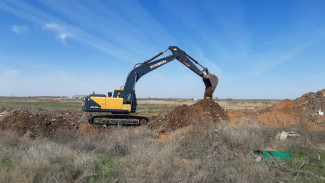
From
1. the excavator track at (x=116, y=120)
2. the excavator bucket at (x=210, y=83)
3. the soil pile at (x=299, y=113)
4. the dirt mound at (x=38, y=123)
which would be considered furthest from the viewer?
the excavator bucket at (x=210, y=83)

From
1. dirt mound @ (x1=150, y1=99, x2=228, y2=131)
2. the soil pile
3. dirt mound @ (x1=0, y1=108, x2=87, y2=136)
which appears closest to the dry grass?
dirt mound @ (x1=0, y1=108, x2=87, y2=136)

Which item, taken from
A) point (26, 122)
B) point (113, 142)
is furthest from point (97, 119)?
point (113, 142)

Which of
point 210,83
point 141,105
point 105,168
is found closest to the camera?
point 105,168

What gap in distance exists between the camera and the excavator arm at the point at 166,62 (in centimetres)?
1897

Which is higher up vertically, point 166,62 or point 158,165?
point 166,62

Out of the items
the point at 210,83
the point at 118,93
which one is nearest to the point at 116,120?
the point at 118,93

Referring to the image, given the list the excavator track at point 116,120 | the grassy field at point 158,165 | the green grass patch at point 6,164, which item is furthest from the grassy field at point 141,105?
the green grass patch at point 6,164

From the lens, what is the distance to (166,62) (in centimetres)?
1989

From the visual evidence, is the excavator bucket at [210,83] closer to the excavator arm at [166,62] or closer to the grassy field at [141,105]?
the excavator arm at [166,62]

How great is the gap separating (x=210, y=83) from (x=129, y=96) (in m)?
5.68

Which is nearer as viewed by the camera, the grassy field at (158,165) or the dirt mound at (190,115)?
the grassy field at (158,165)

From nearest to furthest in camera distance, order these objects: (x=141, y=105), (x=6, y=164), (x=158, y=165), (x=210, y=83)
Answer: (x=158, y=165)
(x=6, y=164)
(x=210, y=83)
(x=141, y=105)

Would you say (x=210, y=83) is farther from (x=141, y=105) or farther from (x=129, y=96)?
(x=141, y=105)

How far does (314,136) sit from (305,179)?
5.92 meters
